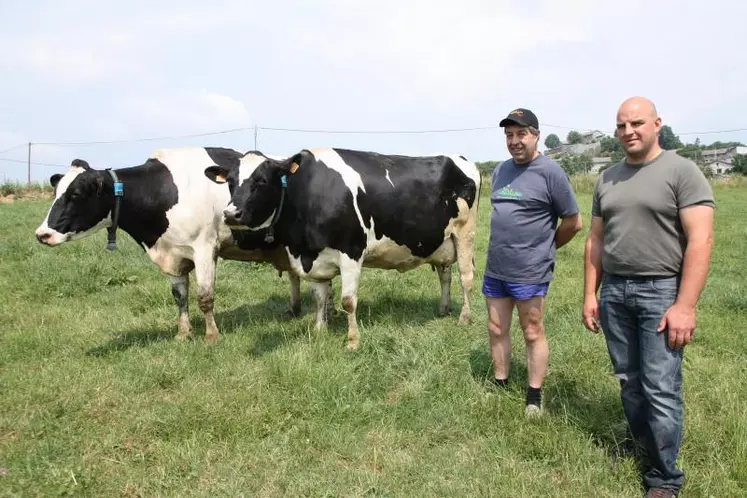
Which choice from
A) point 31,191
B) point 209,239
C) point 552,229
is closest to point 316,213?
point 209,239

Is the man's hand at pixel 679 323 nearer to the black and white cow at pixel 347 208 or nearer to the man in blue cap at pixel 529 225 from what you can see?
the man in blue cap at pixel 529 225

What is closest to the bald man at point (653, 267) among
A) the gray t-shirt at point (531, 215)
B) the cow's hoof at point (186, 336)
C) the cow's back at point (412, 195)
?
the gray t-shirt at point (531, 215)

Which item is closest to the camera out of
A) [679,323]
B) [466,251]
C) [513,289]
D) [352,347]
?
[679,323]

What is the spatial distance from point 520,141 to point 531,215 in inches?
20.0

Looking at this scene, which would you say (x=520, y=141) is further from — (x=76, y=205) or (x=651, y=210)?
(x=76, y=205)

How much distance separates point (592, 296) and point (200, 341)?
13.1ft

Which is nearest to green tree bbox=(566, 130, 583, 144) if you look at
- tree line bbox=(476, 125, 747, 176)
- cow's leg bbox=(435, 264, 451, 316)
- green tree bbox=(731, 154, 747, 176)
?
tree line bbox=(476, 125, 747, 176)

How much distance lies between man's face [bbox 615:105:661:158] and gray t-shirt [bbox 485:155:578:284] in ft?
2.77

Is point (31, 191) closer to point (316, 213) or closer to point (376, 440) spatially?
point (316, 213)

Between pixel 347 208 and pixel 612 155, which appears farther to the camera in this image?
pixel 612 155

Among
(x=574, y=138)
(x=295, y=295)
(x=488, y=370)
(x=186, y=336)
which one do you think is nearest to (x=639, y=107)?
(x=488, y=370)

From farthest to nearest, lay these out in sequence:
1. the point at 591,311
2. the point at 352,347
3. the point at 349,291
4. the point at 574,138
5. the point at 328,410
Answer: the point at 574,138, the point at 349,291, the point at 352,347, the point at 328,410, the point at 591,311

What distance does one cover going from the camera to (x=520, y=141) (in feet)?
12.5

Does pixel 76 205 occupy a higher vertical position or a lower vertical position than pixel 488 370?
higher
